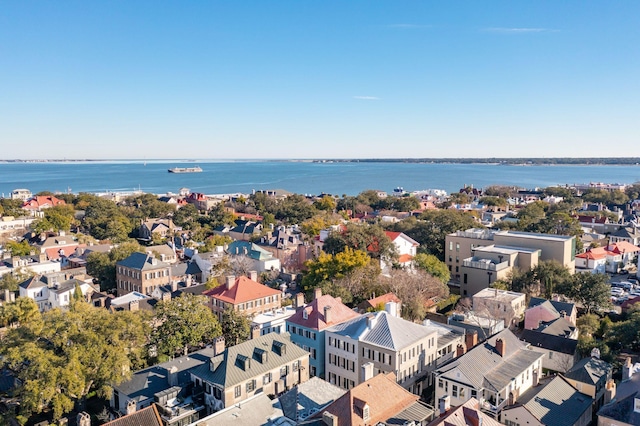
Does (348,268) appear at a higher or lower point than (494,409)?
higher

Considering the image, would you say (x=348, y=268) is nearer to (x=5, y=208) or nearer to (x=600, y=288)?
(x=600, y=288)

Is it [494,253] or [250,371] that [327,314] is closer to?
[250,371]

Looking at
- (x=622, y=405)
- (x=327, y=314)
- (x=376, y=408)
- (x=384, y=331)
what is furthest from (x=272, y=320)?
(x=622, y=405)

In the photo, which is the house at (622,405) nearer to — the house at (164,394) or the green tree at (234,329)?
the house at (164,394)

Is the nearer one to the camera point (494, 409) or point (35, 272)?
point (494, 409)

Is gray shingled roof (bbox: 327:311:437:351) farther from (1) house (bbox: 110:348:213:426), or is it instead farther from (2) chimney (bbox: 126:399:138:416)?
(2) chimney (bbox: 126:399:138:416)

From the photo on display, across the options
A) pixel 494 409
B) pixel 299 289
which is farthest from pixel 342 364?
pixel 299 289

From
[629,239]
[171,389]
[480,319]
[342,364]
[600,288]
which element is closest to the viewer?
[171,389]
